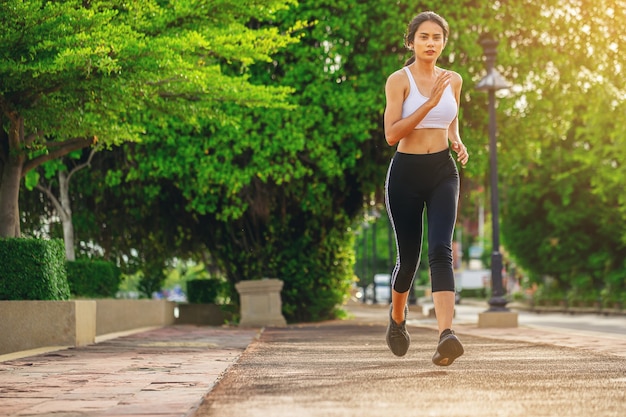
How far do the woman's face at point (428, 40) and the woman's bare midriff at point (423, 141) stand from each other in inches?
18.7

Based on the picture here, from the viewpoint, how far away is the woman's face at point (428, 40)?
7.52 m

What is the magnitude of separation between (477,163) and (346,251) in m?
4.66

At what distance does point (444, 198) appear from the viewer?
7.43m

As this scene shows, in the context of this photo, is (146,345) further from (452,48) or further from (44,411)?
(452,48)

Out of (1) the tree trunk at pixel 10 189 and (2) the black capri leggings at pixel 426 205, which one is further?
(1) the tree trunk at pixel 10 189

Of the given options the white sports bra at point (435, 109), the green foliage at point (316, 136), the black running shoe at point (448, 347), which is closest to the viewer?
the black running shoe at point (448, 347)

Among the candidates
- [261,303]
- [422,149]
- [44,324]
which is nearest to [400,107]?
[422,149]

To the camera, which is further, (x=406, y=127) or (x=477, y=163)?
(x=477, y=163)

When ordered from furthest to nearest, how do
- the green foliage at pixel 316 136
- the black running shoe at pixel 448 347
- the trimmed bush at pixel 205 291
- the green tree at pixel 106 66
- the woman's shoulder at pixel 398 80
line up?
the trimmed bush at pixel 205 291 → the green foliage at pixel 316 136 → the green tree at pixel 106 66 → the woman's shoulder at pixel 398 80 → the black running shoe at pixel 448 347

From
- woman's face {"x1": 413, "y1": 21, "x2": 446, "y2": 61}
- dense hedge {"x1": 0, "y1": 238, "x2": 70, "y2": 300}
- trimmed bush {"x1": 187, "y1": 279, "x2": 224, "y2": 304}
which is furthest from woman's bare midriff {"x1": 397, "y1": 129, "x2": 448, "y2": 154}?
trimmed bush {"x1": 187, "y1": 279, "x2": 224, "y2": 304}

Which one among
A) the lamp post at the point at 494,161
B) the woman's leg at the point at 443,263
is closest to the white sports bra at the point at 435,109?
the woman's leg at the point at 443,263

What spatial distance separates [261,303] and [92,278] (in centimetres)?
504

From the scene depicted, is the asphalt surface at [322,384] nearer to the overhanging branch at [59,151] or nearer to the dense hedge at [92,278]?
the overhanging branch at [59,151]

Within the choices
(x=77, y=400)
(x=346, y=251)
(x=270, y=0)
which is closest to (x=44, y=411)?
(x=77, y=400)
